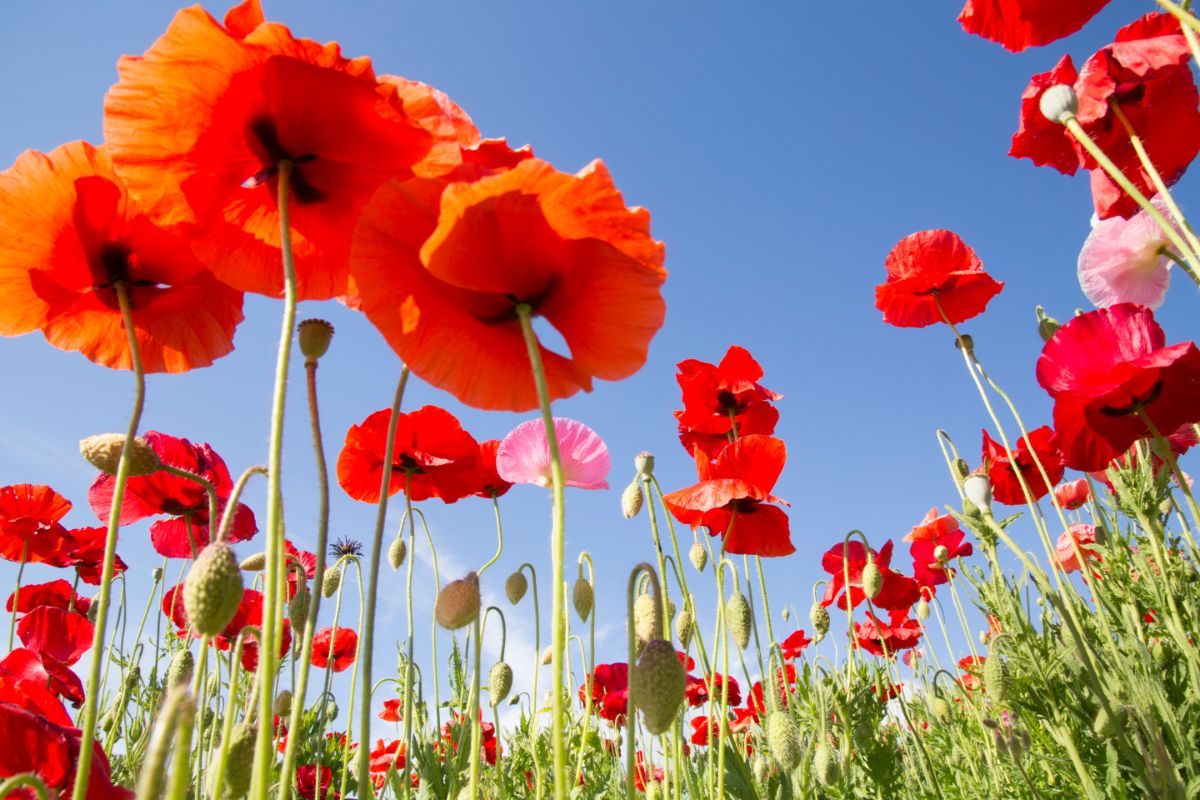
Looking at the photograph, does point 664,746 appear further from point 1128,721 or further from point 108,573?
point 108,573

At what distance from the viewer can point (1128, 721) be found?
7.53 feet

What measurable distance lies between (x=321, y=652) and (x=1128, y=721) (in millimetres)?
4120

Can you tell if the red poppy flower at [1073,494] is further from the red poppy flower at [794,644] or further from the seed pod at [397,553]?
the seed pod at [397,553]

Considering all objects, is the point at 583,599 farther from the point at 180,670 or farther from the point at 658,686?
the point at 658,686

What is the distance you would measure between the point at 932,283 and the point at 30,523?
16.2ft

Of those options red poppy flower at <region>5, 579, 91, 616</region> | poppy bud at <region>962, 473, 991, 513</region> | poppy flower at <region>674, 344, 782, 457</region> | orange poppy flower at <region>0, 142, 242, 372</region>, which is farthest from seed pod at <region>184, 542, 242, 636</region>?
red poppy flower at <region>5, 579, 91, 616</region>

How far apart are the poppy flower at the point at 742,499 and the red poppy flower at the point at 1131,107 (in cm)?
125

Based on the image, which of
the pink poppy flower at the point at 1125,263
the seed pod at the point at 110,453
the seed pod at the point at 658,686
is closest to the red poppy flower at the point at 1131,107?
the pink poppy flower at the point at 1125,263

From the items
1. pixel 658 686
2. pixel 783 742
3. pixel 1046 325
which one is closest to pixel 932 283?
pixel 1046 325

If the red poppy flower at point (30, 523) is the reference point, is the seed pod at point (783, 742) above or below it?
below

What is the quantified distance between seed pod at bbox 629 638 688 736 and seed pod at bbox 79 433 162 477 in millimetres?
882

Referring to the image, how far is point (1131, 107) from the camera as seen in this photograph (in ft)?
6.58

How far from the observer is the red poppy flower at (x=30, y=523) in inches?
171

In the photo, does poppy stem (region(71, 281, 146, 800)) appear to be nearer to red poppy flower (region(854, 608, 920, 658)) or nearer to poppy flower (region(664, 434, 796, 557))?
poppy flower (region(664, 434, 796, 557))
